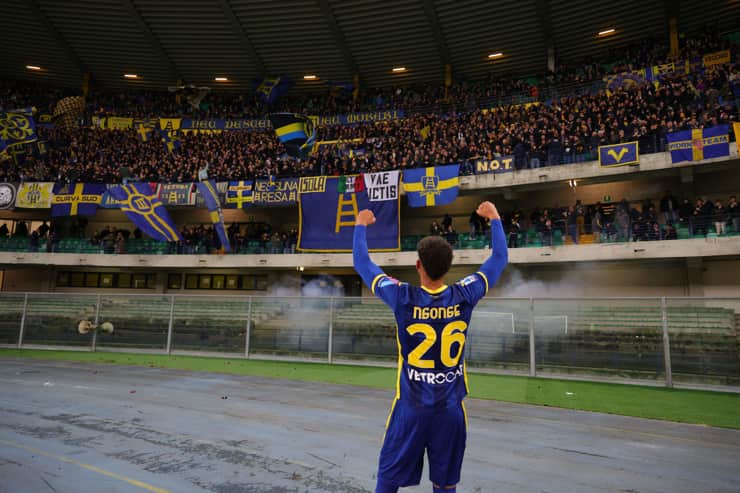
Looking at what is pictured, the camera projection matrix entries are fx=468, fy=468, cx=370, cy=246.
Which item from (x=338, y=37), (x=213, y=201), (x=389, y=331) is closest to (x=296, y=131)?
(x=213, y=201)

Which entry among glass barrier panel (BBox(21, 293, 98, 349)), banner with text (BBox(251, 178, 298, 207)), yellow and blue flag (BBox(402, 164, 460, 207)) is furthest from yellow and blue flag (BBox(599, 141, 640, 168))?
glass barrier panel (BBox(21, 293, 98, 349))

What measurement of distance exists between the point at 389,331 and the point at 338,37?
2607 cm

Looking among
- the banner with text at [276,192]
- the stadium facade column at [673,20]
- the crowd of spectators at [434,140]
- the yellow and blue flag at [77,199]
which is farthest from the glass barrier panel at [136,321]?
the stadium facade column at [673,20]

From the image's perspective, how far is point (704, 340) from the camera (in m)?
10.8

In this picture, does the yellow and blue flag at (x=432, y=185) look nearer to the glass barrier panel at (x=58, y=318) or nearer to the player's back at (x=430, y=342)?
the glass barrier panel at (x=58, y=318)

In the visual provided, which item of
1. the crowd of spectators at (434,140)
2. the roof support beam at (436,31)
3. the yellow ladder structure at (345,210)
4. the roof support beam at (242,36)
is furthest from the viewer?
the roof support beam at (242,36)

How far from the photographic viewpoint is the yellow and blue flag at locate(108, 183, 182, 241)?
27125 millimetres

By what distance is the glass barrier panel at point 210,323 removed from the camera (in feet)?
53.3

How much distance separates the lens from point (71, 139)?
35156 millimetres

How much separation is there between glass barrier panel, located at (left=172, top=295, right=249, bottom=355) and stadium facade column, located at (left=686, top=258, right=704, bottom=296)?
63.3 ft

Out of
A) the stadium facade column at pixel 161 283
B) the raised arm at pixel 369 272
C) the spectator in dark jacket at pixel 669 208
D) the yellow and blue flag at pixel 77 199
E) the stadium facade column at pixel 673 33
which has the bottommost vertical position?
the raised arm at pixel 369 272

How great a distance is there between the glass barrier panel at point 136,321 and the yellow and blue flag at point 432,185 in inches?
511

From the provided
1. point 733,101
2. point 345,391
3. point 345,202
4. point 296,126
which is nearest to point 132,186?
Answer: point 296,126

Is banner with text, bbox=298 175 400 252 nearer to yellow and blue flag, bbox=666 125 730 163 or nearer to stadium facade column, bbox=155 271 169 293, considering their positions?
yellow and blue flag, bbox=666 125 730 163
